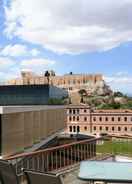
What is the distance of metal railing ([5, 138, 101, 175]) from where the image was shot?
6401 mm

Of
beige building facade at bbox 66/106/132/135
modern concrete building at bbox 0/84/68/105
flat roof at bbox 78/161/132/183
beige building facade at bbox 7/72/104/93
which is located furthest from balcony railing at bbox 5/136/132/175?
beige building facade at bbox 7/72/104/93

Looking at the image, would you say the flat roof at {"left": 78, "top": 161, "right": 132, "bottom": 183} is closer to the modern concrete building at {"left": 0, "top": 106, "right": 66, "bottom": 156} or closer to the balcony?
the balcony

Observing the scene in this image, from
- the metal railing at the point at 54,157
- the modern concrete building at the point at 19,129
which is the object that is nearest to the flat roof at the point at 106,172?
the metal railing at the point at 54,157

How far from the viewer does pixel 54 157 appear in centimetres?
789

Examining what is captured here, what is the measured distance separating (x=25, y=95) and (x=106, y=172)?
85.8ft

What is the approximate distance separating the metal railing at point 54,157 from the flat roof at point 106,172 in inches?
45.4

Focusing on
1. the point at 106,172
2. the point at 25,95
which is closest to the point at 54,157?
the point at 106,172

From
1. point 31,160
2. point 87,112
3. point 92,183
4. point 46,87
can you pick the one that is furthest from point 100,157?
point 87,112

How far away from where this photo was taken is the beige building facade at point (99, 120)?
81625 mm

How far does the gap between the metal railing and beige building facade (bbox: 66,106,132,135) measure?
71062 millimetres

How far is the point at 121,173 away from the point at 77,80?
131 meters

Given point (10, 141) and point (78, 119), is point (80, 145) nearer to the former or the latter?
point (10, 141)

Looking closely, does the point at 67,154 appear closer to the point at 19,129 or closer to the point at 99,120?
the point at 19,129

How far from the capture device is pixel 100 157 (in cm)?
979
